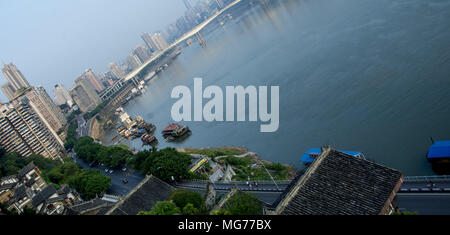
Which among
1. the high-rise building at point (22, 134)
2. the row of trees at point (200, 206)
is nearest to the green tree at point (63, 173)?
the high-rise building at point (22, 134)

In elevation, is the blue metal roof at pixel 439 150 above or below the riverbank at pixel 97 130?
below

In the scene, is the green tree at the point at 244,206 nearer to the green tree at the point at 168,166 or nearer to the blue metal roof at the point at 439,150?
the blue metal roof at the point at 439,150

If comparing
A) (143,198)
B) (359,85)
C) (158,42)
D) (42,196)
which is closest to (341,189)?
(143,198)

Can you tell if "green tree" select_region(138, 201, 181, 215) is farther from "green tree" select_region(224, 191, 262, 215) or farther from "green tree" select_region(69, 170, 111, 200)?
"green tree" select_region(69, 170, 111, 200)

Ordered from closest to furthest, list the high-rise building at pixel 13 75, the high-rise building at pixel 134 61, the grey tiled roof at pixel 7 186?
the grey tiled roof at pixel 7 186, the high-rise building at pixel 13 75, the high-rise building at pixel 134 61

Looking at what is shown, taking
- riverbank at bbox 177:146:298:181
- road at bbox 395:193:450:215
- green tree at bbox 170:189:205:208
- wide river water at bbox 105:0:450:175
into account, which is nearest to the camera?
road at bbox 395:193:450:215

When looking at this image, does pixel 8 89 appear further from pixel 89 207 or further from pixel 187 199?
pixel 187 199

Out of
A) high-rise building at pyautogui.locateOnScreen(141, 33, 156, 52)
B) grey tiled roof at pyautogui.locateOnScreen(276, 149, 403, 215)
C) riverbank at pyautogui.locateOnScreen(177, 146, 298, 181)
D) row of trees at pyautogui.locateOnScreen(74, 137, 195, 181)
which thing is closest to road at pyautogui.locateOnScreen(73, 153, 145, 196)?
row of trees at pyautogui.locateOnScreen(74, 137, 195, 181)
